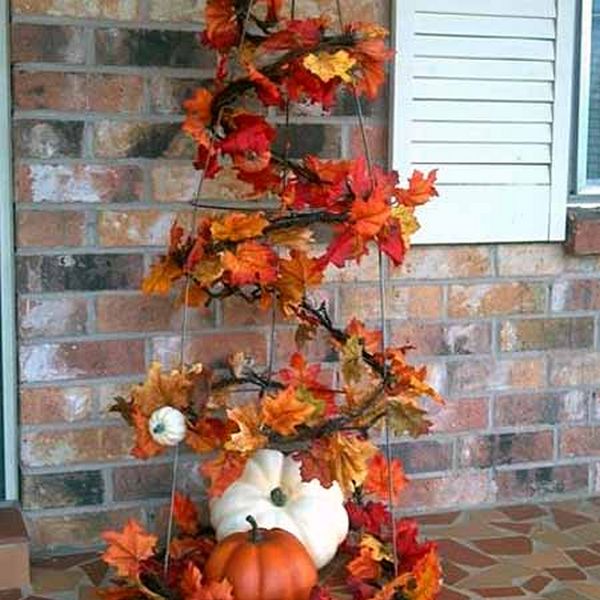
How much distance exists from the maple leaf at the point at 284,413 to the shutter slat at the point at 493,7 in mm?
1077

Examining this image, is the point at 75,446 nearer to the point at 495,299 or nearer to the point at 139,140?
the point at 139,140

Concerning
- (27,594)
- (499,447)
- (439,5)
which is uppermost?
(439,5)

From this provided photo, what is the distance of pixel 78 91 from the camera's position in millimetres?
2395

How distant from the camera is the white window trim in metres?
2.36

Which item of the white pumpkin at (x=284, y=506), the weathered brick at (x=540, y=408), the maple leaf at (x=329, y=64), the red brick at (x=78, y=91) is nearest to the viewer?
the maple leaf at (x=329, y=64)

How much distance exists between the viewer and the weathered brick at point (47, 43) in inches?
92.0

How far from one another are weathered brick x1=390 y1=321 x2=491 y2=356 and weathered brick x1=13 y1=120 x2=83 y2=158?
860 millimetres

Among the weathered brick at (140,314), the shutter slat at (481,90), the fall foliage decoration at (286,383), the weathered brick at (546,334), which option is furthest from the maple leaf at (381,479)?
the shutter slat at (481,90)

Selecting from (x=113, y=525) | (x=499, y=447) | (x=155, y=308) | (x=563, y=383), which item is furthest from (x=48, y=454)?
(x=563, y=383)

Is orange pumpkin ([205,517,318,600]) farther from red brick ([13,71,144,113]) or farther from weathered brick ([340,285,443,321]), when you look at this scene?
red brick ([13,71,144,113])

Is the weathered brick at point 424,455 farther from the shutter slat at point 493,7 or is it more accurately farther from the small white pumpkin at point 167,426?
the shutter slat at point 493,7

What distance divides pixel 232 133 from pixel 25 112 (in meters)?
0.54

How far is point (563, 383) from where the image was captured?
2891mm

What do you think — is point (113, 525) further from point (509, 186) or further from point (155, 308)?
point (509, 186)
